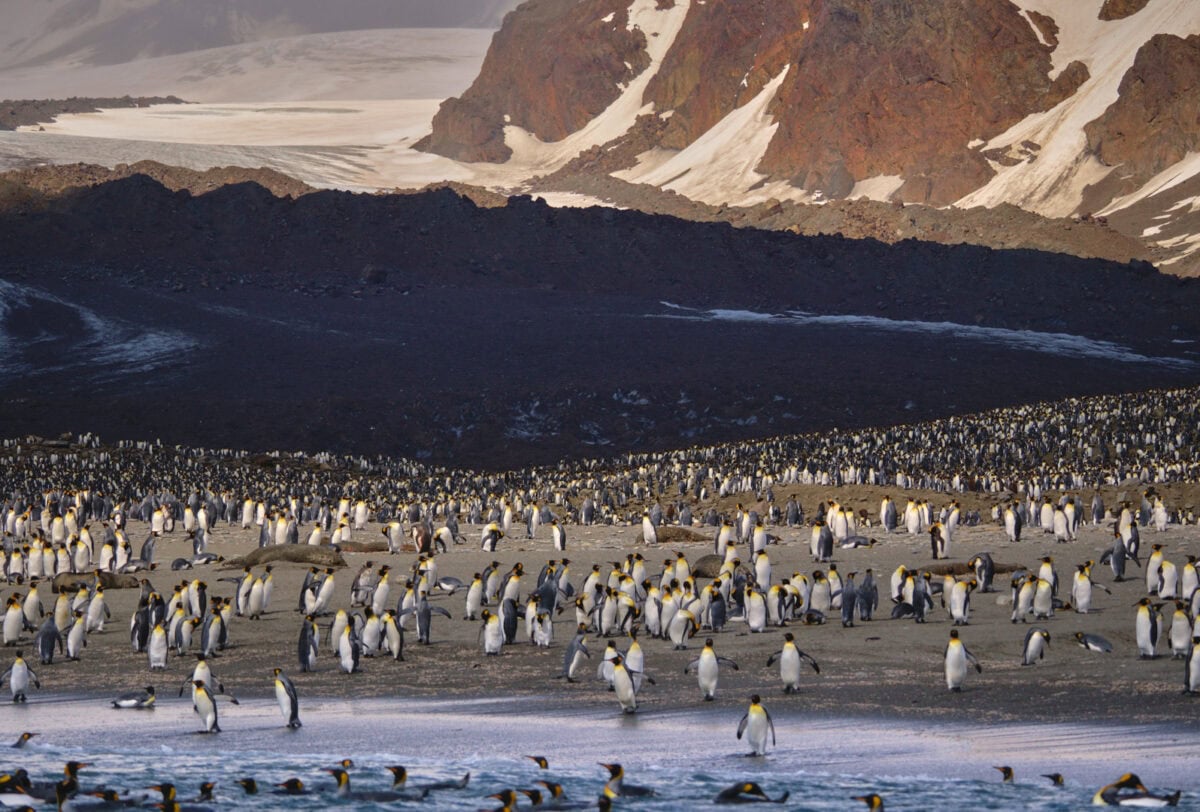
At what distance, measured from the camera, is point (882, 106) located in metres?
138

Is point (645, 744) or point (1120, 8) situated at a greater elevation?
point (1120, 8)

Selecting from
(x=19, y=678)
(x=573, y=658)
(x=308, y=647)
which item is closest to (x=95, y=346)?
(x=308, y=647)

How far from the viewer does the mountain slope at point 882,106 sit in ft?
399

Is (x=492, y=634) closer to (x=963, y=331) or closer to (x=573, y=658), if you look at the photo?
(x=573, y=658)

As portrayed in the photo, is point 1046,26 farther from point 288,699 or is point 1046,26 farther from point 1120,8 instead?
point 288,699

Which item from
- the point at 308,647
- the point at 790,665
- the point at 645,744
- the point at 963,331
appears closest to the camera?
the point at 645,744

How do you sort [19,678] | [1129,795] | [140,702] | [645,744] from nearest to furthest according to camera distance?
[1129,795], [645,744], [140,702], [19,678]

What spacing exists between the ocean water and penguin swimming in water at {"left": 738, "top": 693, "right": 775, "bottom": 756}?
0.11 metres

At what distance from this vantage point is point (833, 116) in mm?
141125

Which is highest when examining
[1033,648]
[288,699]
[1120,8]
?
[1120,8]

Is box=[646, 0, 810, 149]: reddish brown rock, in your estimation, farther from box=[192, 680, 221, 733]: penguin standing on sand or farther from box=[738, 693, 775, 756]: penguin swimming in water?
box=[738, 693, 775, 756]: penguin swimming in water

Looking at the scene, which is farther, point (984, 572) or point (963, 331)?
point (963, 331)

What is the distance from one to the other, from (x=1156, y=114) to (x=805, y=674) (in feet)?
381

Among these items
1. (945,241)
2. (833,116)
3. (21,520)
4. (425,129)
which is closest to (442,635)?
(21,520)
